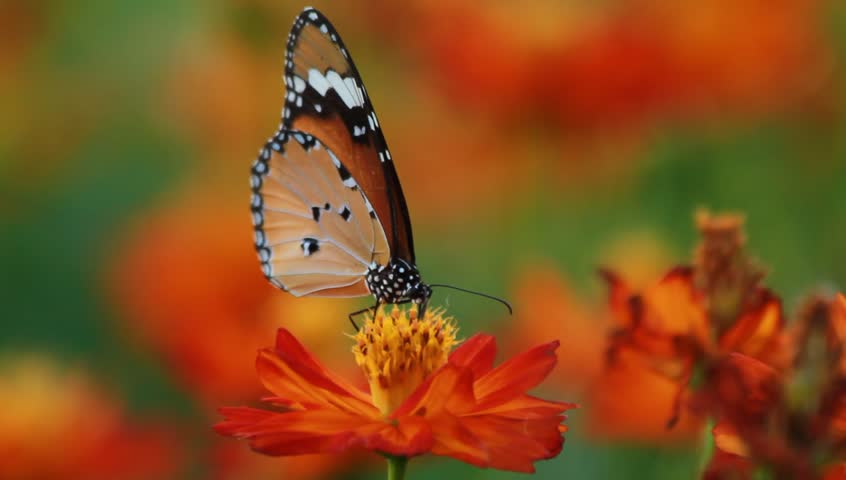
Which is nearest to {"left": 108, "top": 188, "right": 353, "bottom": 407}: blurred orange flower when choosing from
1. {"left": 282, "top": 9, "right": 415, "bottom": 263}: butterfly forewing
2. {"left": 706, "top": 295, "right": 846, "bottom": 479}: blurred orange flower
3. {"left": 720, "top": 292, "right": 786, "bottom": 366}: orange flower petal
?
{"left": 282, "top": 9, "right": 415, "bottom": 263}: butterfly forewing

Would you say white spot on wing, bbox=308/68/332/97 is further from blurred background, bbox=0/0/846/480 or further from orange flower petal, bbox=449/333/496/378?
orange flower petal, bbox=449/333/496/378

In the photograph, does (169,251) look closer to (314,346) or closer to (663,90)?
(314,346)

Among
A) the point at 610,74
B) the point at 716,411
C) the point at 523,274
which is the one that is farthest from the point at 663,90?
the point at 716,411

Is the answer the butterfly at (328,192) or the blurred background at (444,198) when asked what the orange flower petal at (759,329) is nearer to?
the butterfly at (328,192)

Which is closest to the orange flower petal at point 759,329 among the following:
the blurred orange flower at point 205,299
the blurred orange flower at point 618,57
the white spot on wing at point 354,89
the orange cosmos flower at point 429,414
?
the orange cosmos flower at point 429,414

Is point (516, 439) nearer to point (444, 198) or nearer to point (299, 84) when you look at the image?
point (299, 84)

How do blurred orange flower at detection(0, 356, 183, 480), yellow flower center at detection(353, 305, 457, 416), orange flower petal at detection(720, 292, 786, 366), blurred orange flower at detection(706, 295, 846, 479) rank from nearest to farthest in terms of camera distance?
blurred orange flower at detection(706, 295, 846, 479) < orange flower petal at detection(720, 292, 786, 366) < yellow flower center at detection(353, 305, 457, 416) < blurred orange flower at detection(0, 356, 183, 480)
